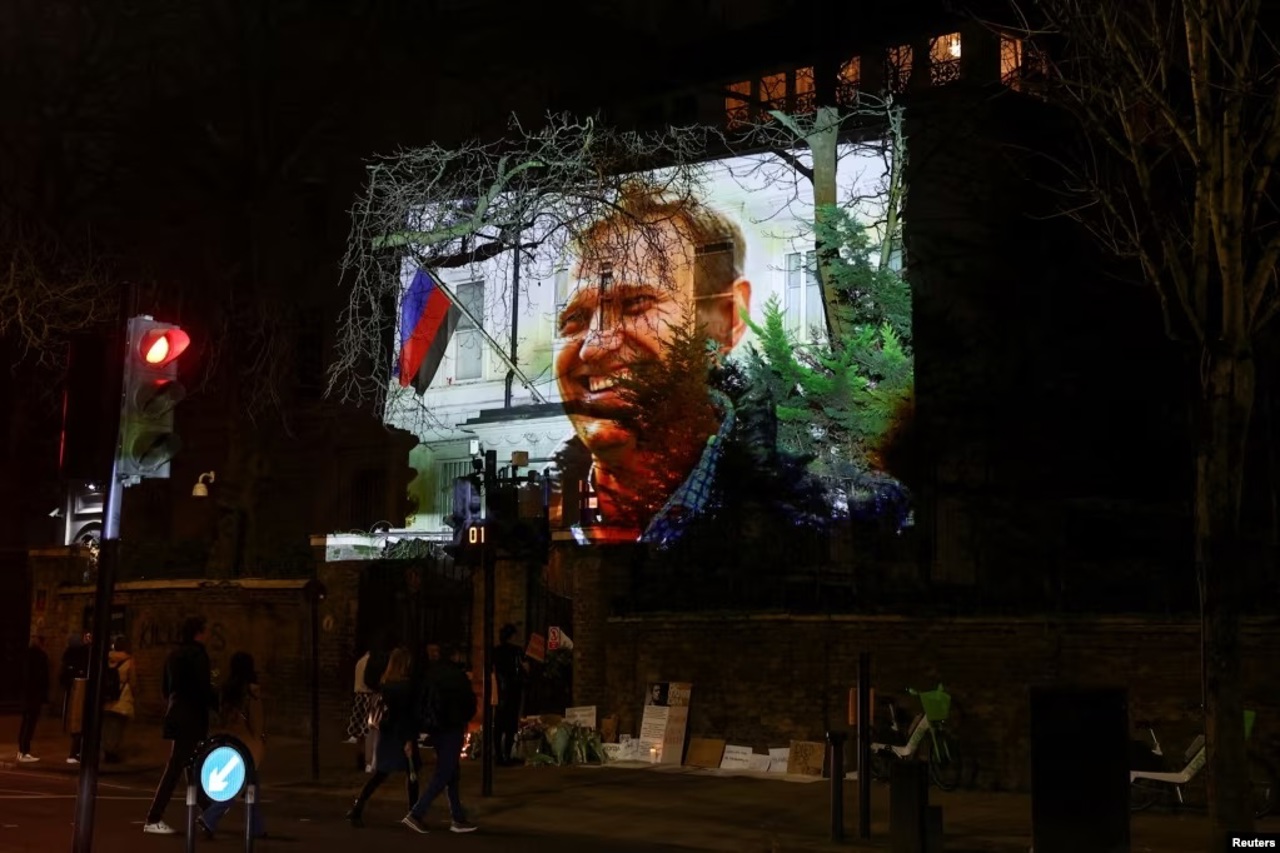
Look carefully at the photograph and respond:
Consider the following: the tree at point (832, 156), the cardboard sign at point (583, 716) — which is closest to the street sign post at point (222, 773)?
the cardboard sign at point (583, 716)

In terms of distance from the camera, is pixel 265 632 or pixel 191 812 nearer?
pixel 191 812

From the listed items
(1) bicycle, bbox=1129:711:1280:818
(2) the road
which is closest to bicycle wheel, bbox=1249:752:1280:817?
(1) bicycle, bbox=1129:711:1280:818

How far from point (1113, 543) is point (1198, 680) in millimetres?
4569

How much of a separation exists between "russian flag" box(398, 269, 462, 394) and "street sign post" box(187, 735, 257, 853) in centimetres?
2256

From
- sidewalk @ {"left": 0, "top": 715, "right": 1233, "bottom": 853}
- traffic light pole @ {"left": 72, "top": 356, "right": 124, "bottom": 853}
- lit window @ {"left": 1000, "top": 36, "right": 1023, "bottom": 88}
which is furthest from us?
lit window @ {"left": 1000, "top": 36, "right": 1023, "bottom": 88}

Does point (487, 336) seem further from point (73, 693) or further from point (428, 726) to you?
point (428, 726)

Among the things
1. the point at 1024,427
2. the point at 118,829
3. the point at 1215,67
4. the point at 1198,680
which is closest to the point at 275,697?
the point at 118,829

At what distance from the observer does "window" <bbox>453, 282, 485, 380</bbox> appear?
1240 inches

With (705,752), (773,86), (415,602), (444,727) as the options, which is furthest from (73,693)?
(773,86)

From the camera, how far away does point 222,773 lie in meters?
8.09

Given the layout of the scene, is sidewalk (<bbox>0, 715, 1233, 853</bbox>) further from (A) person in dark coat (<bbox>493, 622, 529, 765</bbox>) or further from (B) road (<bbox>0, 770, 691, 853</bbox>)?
(A) person in dark coat (<bbox>493, 622, 529, 765</bbox>)

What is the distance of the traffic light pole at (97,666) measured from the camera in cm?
753

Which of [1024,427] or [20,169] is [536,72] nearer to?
[20,169]

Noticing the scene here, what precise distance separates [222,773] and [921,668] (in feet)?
33.4
